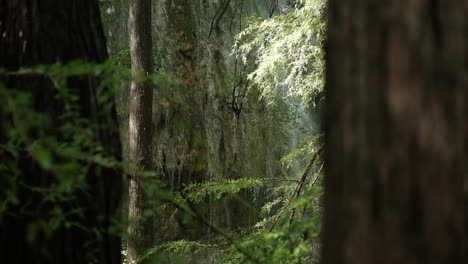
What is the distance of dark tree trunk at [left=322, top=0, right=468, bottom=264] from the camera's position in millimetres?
1236

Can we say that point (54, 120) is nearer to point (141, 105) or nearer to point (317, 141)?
point (317, 141)

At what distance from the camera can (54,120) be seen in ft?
9.31

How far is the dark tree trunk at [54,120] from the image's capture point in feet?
9.18

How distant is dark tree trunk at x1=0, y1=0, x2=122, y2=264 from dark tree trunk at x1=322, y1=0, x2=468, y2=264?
63.0 inches

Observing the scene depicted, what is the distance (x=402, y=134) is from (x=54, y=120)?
1.87 metres

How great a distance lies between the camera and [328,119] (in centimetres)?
138

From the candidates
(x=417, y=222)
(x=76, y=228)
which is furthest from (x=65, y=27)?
(x=417, y=222)

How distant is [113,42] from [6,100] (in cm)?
989

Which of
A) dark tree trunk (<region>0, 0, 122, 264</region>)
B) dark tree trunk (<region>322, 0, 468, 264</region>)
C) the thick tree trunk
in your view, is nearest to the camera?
dark tree trunk (<region>322, 0, 468, 264</region>)

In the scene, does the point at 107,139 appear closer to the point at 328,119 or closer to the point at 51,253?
the point at 51,253

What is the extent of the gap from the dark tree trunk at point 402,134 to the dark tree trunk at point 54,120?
63.0 inches

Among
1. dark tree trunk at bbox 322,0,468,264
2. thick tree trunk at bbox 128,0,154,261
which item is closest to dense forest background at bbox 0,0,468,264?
dark tree trunk at bbox 322,0,468,264

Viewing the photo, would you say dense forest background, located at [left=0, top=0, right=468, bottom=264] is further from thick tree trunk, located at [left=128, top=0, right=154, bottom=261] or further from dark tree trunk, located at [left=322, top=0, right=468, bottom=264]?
thick tree trunk, located at [left=128, top=0, right=154, bottom=261]

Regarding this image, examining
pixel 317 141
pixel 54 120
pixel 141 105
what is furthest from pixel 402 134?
pixel 141 105
